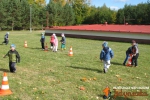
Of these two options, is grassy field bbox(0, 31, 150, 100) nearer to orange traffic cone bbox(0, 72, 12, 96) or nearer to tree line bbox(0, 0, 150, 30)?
orange traffic cone bbox(0, 72, 12, 96)

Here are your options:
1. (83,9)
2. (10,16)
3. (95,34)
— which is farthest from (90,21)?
(95,34)

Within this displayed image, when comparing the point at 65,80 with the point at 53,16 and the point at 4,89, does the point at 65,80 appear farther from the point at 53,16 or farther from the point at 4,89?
the point at 53,16

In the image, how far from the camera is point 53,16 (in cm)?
6550

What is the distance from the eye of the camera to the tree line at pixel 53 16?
56.4m

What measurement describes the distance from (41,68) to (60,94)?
416 cm

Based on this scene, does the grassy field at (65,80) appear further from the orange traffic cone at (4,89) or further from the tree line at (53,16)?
the tree line at (53,16)

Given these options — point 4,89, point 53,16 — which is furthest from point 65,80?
point 53,16

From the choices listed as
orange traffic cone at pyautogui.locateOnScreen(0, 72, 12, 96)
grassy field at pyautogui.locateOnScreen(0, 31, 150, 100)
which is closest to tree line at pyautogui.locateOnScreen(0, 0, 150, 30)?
grassy field at pyautogui.locateOnScreen(0, 31, 150, 100)

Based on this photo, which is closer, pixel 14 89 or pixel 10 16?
pixel 14 89

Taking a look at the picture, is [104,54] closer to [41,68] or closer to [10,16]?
[41,68]

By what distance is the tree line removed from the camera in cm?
5640

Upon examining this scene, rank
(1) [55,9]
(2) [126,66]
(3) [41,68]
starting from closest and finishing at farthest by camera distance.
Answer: (3) [41,68]
(2) [126,66]
(1) [55,9]

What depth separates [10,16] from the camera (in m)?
58.0

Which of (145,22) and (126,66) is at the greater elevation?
(145,22)
